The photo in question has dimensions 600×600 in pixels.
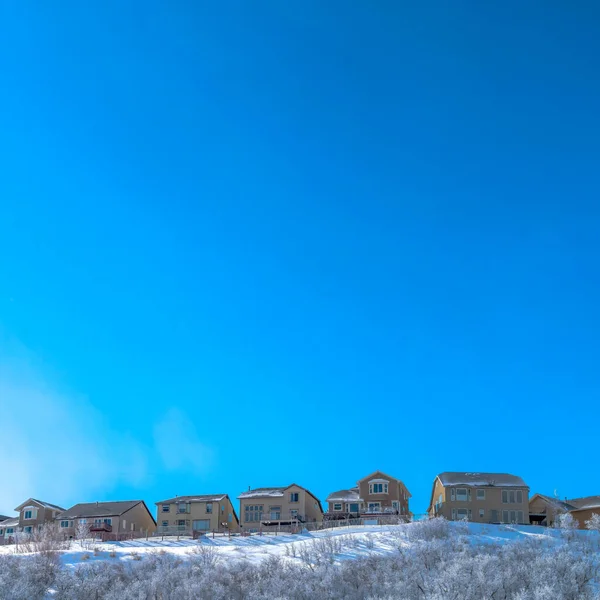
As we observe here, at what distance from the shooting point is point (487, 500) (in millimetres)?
86062

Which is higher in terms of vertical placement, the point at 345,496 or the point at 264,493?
the point at 264,493

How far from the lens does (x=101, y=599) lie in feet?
187

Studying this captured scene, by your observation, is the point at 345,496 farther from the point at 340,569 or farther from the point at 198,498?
the point at 340,569

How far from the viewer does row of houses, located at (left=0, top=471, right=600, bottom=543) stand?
86000 mm

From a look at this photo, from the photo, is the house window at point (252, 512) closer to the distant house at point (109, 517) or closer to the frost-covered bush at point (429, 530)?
the distant house at point (109, 517)

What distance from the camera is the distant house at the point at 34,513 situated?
334ft

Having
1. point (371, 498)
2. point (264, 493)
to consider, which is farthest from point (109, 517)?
point (371, 498)

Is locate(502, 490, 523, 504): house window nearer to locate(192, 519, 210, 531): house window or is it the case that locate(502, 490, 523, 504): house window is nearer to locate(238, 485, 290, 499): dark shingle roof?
locate(238, 485, 290, 499): dark shingle roof

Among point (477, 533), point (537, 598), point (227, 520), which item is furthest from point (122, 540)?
point (537, 598)

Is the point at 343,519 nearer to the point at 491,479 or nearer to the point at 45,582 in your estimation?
the point at 491,479

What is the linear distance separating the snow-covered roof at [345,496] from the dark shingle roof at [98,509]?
26073 millimetres

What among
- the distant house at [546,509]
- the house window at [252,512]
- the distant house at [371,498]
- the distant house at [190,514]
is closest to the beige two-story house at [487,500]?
the distant house at [546,509]

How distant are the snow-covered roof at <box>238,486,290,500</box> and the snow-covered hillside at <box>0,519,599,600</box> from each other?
21777 millimetres

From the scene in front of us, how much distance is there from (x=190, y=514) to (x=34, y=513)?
76.3 feet
